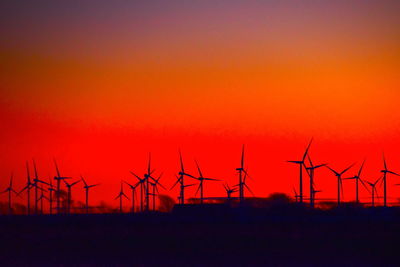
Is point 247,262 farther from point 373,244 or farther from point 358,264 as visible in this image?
point 373,244

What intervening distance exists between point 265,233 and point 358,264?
5731 centimetres

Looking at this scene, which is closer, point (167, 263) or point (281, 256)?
point (167, 263)

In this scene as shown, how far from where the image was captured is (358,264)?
259 ft

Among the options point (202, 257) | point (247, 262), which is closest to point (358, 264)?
point (247, 262)

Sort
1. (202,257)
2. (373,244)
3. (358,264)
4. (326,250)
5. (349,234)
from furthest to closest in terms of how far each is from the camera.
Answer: (349,234)
(373,244)
(326,250)
(202,257)
(358,264)

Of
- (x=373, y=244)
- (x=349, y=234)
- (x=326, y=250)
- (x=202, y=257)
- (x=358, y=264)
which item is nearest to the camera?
(x=358, y=264)

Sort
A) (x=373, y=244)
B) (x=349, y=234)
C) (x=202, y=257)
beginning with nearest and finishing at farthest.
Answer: (x=202, y=257)
(x=373, y=244)
(x=349, y=234)

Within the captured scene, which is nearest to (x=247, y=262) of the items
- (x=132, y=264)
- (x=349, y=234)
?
(x=132, y=264)

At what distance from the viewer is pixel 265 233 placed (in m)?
136

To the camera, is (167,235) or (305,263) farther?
(167,235)

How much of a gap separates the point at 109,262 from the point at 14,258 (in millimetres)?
11705

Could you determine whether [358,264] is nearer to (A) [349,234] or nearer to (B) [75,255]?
(B) [75,255]

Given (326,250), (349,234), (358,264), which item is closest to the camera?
(358,264)

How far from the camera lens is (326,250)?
96.9 m
